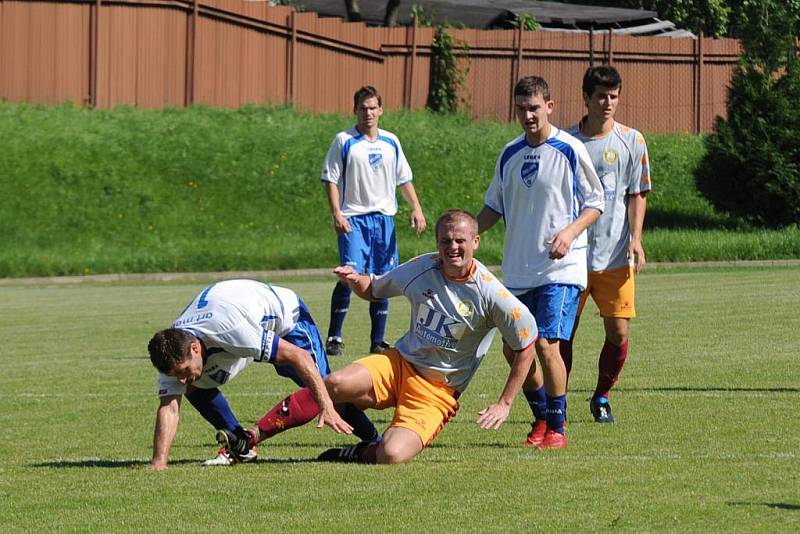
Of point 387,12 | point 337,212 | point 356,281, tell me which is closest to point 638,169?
point 356,281

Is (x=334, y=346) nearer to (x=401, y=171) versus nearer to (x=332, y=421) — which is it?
(x=401, y=171)

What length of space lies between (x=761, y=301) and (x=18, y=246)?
15.0 meters

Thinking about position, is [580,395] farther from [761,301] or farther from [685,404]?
[761,301]

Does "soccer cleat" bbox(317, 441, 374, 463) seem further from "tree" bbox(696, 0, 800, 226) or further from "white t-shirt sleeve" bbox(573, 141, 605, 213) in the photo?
"tree" bbox(696, 0, 800, 226)

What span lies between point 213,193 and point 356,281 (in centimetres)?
2383

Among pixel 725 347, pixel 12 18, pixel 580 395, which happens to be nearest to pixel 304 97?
pixel 12 18

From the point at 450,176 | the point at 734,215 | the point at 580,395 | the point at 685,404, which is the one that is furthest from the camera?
the point at 450,176

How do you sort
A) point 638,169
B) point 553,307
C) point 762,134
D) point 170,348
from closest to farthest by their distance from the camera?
1. point 170,348
2. point 553,307
3. point 638,169
4. point 762,134

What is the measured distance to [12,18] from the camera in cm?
3334

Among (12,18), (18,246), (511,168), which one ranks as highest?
(12,18)

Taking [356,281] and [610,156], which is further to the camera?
[610,156]

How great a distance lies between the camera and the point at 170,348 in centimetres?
787

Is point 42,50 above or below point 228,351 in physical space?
above

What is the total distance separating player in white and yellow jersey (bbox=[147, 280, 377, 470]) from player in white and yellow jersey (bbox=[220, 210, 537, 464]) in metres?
0.25
